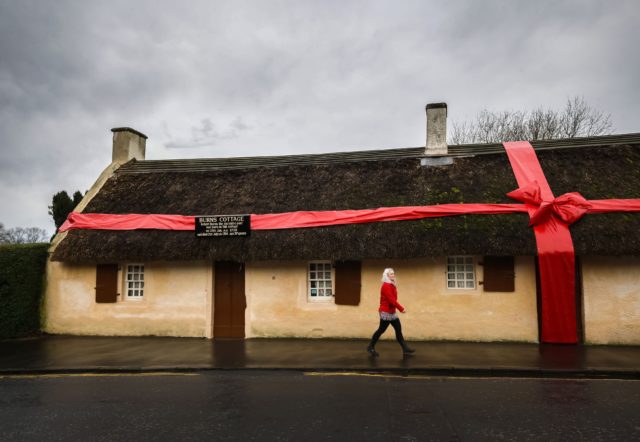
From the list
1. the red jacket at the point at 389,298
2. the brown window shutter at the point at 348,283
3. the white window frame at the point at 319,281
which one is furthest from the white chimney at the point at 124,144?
the red jacket at the point at 389,298

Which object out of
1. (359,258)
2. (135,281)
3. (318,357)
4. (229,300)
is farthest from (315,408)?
(135,281)

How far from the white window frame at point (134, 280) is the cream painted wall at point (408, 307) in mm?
3266

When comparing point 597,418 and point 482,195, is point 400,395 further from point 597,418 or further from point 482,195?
point 482,195

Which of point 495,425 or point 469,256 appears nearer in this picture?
point 495,425

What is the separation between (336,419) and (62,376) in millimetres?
5619

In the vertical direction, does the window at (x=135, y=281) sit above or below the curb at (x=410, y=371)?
above

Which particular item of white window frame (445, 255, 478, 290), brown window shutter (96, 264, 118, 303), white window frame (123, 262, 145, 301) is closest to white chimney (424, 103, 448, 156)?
white window frame (445, 255, 478, 290)

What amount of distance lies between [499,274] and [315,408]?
6.57 metres

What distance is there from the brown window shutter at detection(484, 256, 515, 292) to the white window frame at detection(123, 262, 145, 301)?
9.31m

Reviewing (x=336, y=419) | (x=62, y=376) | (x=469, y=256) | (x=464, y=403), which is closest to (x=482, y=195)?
(x=469, y=256)

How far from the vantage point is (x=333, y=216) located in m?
11.5

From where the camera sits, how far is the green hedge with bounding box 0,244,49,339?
11.7 m

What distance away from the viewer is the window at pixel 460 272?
1094cm

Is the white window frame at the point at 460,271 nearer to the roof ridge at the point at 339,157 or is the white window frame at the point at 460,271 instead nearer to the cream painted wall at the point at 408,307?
the cream painted wall at the point at 408,307
